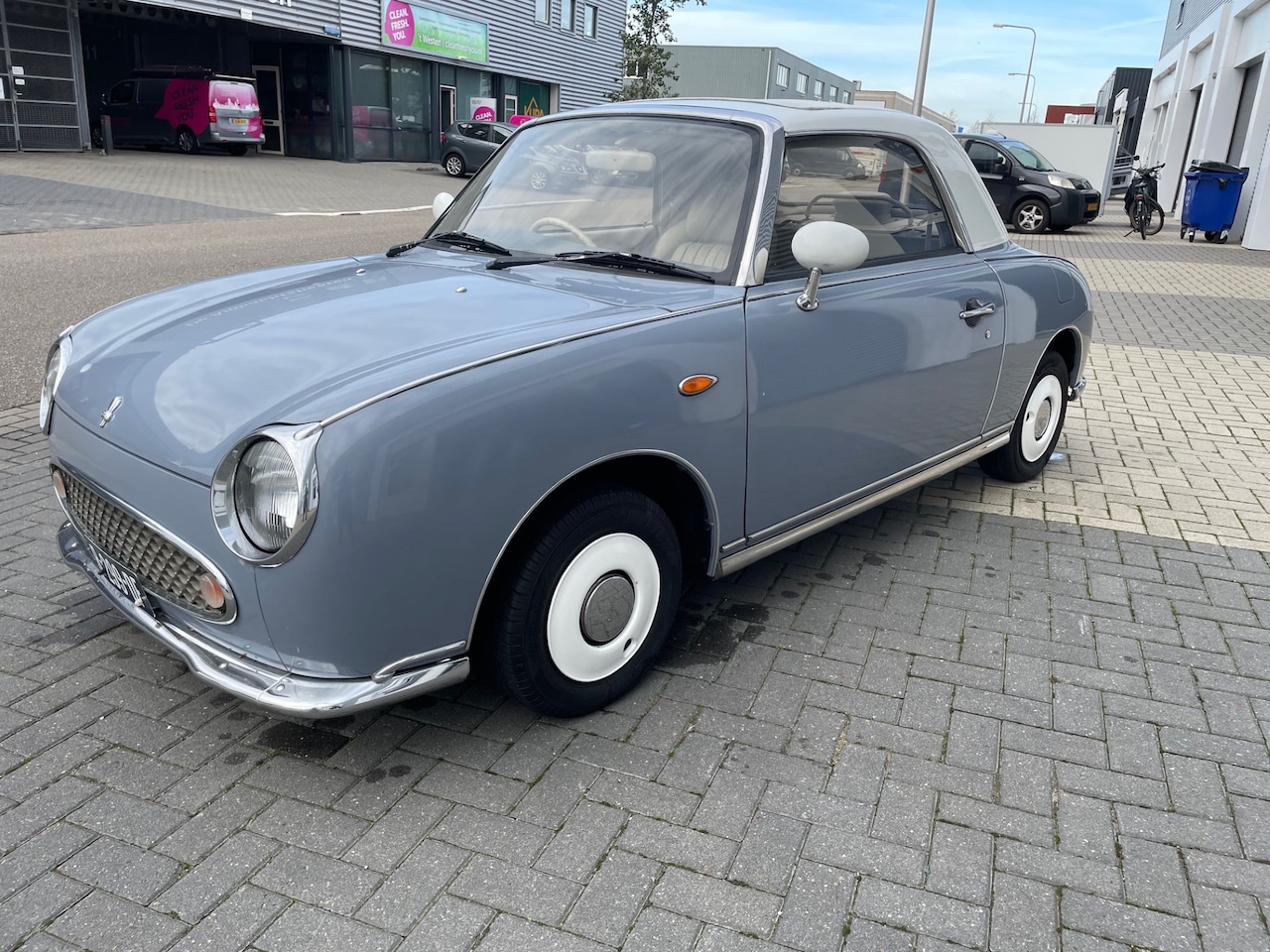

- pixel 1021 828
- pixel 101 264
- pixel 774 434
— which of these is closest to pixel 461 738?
pixel 774 434

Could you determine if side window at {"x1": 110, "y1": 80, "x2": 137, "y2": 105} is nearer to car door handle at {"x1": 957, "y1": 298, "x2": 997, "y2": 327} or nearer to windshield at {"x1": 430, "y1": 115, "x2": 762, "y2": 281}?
windshield at {"x1": 430, "y1": 115, "x2": 762, "y2": 281}

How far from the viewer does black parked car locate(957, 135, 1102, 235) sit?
63.4ft

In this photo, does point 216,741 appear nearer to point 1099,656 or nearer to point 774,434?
point 774,434

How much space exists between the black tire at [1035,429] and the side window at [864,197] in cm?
110

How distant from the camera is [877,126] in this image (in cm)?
385

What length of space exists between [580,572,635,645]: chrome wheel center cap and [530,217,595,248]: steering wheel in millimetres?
1201

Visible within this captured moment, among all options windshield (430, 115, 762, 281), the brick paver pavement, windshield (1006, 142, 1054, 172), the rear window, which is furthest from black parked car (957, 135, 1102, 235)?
the rear window

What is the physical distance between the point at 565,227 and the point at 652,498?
1.07 metres

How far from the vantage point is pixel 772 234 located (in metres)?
3.15

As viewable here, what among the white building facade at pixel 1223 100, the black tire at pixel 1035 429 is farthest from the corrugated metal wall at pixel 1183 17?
the black tire at pixel 1035 429

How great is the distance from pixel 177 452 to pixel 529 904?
4.41 ft

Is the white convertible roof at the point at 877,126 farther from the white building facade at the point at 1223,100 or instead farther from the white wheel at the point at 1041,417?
the white building facade at the point at 1223,100

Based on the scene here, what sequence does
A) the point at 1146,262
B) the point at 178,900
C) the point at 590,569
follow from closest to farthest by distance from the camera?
1. the point at 178,900
2. the point at 590,569
3. the point at 1146,262

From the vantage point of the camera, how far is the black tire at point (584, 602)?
255 centimetres
